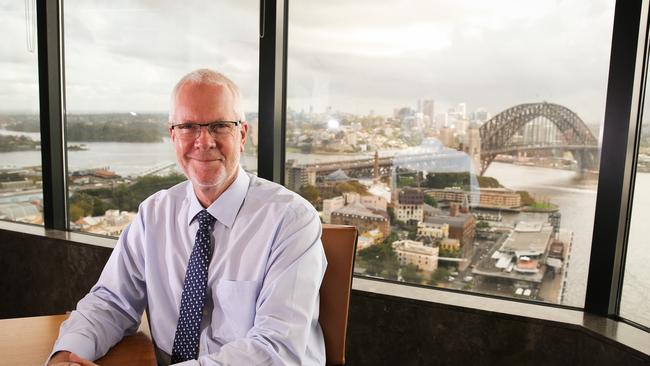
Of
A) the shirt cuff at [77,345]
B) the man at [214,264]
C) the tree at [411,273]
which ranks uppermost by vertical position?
the man at [214,264]

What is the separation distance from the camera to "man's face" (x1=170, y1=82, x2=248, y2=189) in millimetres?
1372

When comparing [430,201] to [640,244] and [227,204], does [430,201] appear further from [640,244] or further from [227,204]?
[227,204]

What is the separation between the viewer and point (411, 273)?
2.28 m

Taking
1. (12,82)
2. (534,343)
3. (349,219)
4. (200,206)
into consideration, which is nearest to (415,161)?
(349,219)

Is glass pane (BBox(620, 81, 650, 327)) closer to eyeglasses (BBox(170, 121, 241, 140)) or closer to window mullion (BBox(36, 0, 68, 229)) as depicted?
eyeglasses (BBox(170, 121, 241, 140))

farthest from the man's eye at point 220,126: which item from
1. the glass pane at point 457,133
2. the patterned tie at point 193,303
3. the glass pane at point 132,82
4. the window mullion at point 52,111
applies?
the window mullion at point 52,111

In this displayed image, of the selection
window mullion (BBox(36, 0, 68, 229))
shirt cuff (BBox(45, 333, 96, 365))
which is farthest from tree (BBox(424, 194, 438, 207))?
window mullion (BBox(36, 0, 68, 229))

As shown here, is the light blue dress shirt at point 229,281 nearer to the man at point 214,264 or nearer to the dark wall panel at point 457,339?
the man at point 214,264

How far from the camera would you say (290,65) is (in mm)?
2475

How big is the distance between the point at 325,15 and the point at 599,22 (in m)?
1.14

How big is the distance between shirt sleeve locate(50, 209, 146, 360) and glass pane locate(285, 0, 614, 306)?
1099mm

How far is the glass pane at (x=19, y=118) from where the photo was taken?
127 inches

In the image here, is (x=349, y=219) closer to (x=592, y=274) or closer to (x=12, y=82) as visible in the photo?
(x=592, y=274)

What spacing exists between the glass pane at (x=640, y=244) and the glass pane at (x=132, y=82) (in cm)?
166
